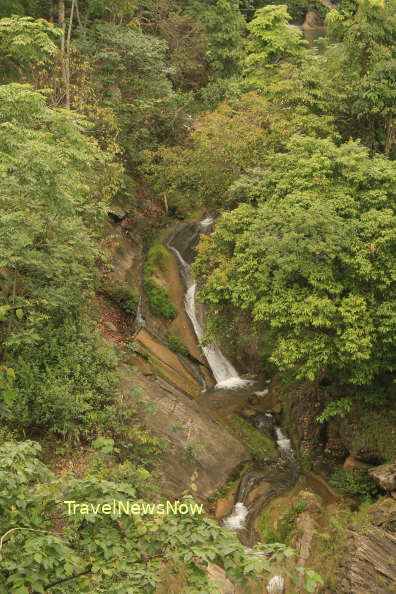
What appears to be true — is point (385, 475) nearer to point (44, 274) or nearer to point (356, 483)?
point (356, 483)

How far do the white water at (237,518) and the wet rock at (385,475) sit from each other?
10.6ft

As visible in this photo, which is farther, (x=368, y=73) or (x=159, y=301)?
(x=159, y=301)

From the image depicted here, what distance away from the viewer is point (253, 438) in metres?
15.8

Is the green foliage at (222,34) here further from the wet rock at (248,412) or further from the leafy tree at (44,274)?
the wet rock at (248,412)

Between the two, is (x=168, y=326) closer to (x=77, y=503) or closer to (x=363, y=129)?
(x=363, y=129)

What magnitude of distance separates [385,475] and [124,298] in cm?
1069

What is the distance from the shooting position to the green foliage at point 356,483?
13.1 meters

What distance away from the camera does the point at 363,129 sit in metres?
19.3

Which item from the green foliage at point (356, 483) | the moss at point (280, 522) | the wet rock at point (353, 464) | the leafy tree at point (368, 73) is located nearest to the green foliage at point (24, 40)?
the leafy tree at point (368, 73)

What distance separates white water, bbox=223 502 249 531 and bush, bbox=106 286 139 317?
8.18 metres

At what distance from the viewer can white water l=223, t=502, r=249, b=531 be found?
494 inches

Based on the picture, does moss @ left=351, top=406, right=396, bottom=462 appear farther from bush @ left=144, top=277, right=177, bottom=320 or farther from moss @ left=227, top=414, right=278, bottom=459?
bush @ left=144, top=277, right=177, bottom=320

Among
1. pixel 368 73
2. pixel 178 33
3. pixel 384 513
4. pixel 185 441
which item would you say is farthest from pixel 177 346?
pixel 178 33

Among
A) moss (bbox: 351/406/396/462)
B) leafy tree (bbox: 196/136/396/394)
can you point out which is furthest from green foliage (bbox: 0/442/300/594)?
moss (bbox: 351/406/396/462)
